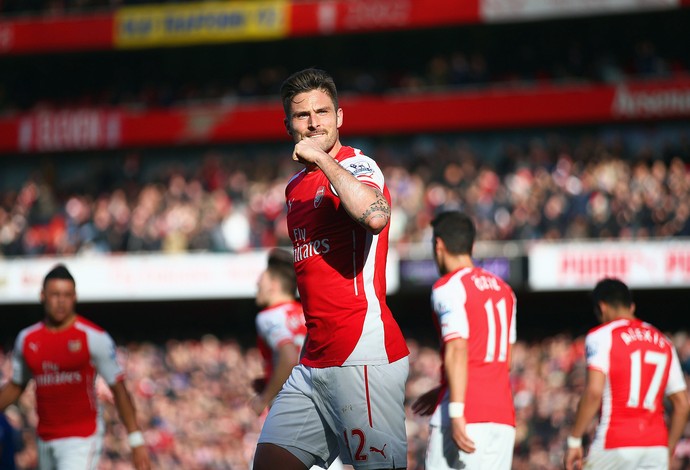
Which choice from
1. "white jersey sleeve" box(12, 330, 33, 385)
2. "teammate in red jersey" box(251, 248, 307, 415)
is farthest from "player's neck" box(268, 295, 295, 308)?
"white jersey sleeve" box(12, 330, 33, 385)

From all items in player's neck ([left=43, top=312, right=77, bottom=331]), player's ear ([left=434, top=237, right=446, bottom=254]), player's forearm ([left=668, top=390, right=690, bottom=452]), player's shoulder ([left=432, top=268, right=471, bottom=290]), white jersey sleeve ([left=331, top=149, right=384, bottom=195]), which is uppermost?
white jersey sleeve ([left=331, top=149, right=384, bottom=195])

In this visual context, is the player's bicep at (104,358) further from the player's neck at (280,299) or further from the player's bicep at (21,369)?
the player's neck at (280,299)

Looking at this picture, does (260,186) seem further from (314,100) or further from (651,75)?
(314,100)

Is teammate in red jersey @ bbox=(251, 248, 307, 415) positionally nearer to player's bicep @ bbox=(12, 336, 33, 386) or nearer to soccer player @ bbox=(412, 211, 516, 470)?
soccer player @ bbox=(412, 211, 516, 470)

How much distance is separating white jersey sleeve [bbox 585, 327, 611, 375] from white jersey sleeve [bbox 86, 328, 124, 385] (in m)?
3.29

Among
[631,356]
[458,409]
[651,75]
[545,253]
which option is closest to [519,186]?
[545,253]

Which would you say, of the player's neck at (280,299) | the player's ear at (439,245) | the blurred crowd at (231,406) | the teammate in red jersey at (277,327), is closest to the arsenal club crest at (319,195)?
the player's ear at (439,245)

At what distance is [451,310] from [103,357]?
2885 millimetres

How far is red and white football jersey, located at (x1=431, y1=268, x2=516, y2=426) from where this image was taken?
579cm

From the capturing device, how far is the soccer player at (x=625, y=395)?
6773mm

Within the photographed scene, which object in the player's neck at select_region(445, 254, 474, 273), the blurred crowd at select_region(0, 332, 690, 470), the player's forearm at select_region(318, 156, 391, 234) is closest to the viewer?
the player's forearm at select_region(318, 156, 391, 234)

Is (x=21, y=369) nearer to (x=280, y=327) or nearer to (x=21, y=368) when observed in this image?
(x=21, y=368)

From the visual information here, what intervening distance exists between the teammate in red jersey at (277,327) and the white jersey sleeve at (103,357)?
3.35 ft

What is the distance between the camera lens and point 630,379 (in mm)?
6789
